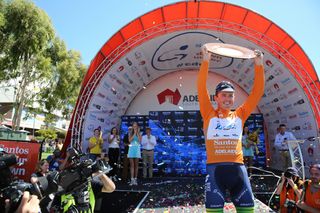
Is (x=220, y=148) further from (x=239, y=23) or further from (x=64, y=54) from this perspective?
(x=64, y=54)

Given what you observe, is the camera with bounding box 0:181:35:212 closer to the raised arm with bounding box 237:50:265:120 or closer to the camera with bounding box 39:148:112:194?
the camera with bounding box 39:148:112:194

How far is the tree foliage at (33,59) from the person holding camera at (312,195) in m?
14.1

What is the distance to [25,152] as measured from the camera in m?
6.29

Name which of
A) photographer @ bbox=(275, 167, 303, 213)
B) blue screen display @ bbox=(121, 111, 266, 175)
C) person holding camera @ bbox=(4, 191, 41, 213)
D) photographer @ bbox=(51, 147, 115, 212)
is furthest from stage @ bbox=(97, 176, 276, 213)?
person holding camera @ bbox=(4, 191, 41, 213)

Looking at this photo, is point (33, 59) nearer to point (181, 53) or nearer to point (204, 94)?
point (181, 53)

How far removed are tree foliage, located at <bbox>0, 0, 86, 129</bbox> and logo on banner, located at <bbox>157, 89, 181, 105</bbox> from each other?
7538 millimetres

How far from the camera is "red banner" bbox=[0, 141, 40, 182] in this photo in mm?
6227

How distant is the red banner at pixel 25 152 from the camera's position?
623 cm

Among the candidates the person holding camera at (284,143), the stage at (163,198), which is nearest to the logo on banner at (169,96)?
the person holding camera at (284,143)

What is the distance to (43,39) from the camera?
1512 centimetres

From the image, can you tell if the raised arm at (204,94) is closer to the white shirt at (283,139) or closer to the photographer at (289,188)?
the photographer at (289,188)

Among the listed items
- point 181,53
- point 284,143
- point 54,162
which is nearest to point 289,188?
point 284,143

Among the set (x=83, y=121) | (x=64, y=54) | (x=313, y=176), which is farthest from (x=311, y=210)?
(x=64, y=54)

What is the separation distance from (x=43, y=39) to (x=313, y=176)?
48.0 ft
